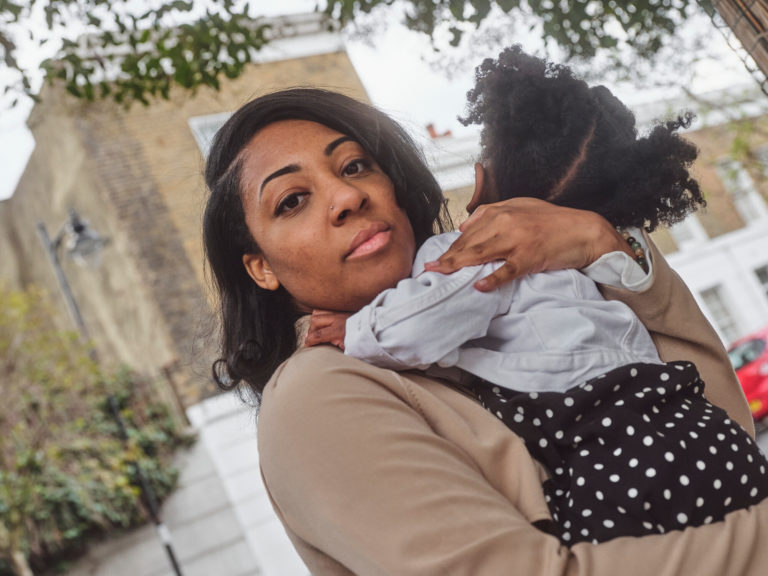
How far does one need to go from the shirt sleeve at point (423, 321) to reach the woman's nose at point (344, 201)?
145 mm

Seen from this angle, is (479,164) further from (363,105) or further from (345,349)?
(345,349)

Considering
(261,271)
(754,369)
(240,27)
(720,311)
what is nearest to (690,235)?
(720,311)

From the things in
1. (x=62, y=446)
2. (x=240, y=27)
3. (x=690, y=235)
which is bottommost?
(x=690, y=235)

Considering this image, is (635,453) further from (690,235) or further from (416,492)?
(690,235)

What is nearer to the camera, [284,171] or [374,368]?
[374,368]

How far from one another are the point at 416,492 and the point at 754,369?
359 inches

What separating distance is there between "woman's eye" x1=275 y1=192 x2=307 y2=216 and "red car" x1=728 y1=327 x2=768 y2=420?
25.4 ft

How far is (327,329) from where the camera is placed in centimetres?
122

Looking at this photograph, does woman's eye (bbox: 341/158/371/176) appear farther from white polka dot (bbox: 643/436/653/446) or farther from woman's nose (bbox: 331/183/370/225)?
white polka dot (bbox: 643/436/653/446)

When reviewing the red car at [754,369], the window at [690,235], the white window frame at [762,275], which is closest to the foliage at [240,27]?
the red car at [754,369]

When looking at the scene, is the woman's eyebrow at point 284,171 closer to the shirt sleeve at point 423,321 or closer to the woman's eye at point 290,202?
the woman's eye at point 290,202

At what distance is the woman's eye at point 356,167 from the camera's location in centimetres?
127

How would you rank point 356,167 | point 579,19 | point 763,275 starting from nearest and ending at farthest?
point 356,167 < point 579,19 < point 763,275

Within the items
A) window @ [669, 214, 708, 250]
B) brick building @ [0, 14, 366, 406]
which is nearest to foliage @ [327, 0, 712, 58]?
brick building @ [0, 14, 366, 406]
